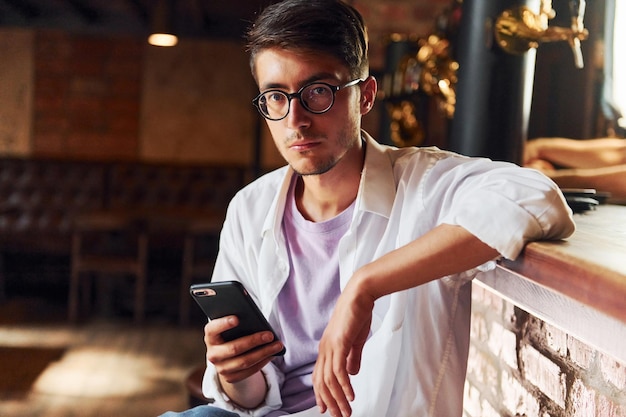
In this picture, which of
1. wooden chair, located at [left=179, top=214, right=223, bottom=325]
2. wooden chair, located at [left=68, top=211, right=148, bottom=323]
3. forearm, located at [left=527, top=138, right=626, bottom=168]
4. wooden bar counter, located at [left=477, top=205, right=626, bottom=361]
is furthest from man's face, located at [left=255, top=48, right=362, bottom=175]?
wooden chair, located at [left=68, top=211, right=148, bottom=323]

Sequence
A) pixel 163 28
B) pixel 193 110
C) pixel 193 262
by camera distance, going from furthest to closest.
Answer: pixel 193 110 < pixel 193 262 < pixel 163 28

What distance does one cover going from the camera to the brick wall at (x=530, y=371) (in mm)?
1121

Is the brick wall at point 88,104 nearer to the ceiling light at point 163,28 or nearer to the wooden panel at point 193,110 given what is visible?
the wooden panel at point 193,110

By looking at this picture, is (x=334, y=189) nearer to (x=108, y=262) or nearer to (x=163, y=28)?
(x=163, y=28)

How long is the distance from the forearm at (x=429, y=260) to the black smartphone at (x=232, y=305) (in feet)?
0.86

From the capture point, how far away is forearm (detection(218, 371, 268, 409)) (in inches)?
58.9

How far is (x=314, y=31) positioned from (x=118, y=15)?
676 cm

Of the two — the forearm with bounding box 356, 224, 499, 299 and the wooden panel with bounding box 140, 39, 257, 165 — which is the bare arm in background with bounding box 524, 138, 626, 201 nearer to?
the forearm with bounding box 356, 224, 499, 299

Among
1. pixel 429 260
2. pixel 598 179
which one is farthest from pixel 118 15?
pixel 429 260

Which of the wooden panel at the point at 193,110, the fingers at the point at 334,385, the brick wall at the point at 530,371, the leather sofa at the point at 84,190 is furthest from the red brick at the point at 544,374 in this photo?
the wooden panel at the point at 193,110

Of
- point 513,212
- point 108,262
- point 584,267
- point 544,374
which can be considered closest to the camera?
point 584,267

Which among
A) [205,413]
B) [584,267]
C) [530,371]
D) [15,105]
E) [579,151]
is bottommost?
[205,413]

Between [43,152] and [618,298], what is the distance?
7546mm

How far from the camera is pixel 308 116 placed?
55.4 inches
